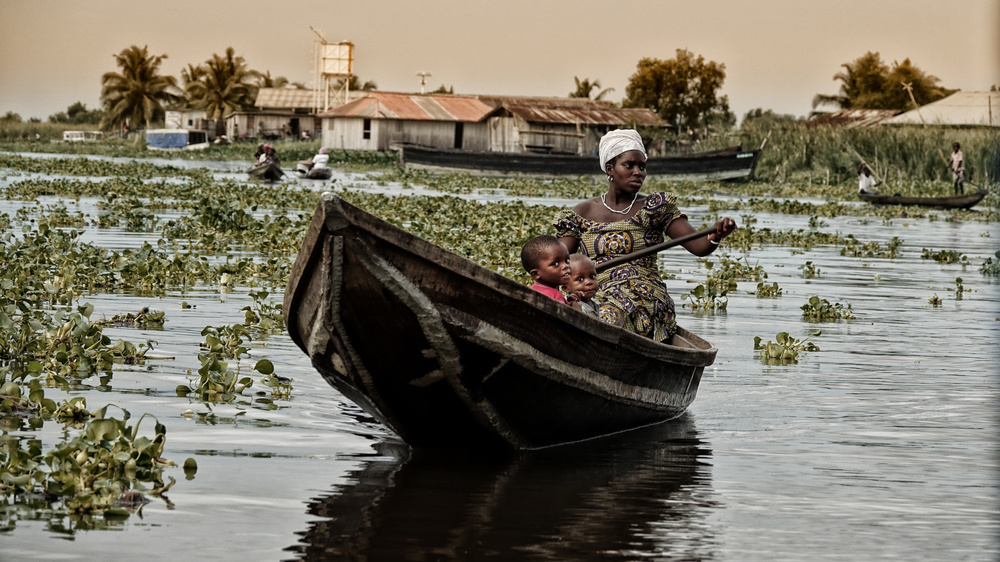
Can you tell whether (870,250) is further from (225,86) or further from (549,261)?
(225,86)

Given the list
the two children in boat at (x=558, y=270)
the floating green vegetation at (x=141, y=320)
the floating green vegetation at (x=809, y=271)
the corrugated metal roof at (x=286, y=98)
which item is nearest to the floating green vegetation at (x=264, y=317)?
the floating green vegetation at (x=141, y=320)

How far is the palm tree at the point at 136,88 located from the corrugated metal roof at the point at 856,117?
3982cm

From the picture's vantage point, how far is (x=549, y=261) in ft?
19.3

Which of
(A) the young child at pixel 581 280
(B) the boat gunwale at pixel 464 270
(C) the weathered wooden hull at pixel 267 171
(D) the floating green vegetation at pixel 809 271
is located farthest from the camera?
(C) the weathered wooden hull at pixel 267 171

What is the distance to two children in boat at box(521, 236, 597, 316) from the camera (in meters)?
5.88

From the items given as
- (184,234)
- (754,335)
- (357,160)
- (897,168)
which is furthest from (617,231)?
(357,160)

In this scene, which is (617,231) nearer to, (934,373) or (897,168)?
(934,373)

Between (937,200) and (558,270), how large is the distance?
23.6 meters

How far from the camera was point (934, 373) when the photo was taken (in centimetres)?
855

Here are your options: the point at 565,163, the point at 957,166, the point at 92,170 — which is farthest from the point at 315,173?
the point at 957,166

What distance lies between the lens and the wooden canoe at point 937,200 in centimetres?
2717

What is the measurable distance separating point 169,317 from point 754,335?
4.49 meters

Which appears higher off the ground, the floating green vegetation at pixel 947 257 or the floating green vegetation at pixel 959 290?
the floating green vegetation at pixel 947 257

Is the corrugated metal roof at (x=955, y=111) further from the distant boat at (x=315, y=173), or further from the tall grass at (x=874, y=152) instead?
the distant boat at (x=315, y=173)
